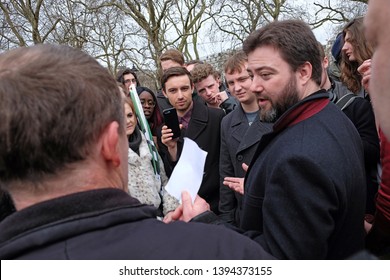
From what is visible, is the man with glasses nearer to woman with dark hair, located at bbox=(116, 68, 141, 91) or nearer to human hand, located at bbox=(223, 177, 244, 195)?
woman with dark hair, located at bbox=(116, 68, 141, 91)

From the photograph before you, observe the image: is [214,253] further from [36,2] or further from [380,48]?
[36,2]

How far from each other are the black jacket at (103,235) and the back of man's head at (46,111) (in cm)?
11

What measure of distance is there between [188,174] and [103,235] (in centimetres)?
108

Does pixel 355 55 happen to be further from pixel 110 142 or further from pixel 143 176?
pixel 110 142

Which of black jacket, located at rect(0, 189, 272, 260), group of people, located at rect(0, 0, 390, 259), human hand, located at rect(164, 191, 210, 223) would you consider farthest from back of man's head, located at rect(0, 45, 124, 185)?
human hand, located at rect(164, 191, 210, 223)

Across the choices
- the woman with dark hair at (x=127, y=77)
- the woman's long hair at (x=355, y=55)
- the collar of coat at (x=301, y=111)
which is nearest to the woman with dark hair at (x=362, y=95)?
the woman's long hair at (x=355, y=55)

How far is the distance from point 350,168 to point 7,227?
49.7 inches

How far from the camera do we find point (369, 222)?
221 cm

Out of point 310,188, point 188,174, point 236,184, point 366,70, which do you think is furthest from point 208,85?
point 310,188

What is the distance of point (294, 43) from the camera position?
5.99 ft

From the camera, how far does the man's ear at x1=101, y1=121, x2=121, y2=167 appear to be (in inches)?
39.9

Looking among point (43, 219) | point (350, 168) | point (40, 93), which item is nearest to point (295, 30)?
point (350, 168)

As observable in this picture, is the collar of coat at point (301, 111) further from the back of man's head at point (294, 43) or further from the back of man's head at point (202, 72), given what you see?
the back of man's head at point (202, 72)

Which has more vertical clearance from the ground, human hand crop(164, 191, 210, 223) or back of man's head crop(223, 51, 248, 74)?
back of man's head crop(223, 51, 248, 74)
